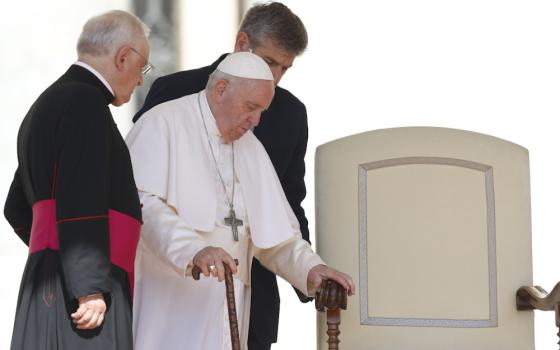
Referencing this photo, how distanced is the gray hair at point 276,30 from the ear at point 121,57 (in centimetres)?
94

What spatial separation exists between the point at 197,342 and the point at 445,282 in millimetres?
1079

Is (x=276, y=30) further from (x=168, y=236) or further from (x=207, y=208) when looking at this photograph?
(x=168, y=236)

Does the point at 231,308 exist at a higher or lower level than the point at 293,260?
lower

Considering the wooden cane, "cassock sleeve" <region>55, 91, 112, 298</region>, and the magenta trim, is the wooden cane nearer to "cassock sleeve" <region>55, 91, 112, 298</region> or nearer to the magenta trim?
the magenta trim

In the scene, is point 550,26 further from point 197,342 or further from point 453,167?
point 197,342

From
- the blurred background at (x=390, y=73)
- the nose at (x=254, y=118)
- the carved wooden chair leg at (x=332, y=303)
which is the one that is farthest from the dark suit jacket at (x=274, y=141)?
the blurred background at (x=390, y=73)

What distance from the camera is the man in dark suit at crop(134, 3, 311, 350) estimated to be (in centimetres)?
468

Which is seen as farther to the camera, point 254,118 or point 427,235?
point 427,235

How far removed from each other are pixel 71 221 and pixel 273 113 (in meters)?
1.49

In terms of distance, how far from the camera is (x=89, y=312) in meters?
3.55

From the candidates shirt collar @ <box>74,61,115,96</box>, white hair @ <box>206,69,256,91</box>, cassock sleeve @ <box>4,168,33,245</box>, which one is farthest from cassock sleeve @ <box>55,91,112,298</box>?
white hair @ <box>206,69,256,91</box>

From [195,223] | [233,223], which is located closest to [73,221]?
[195,223]

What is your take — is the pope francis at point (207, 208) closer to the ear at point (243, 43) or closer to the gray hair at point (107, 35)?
the ear at point (243, 43)

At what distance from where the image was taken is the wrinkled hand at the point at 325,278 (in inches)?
169
